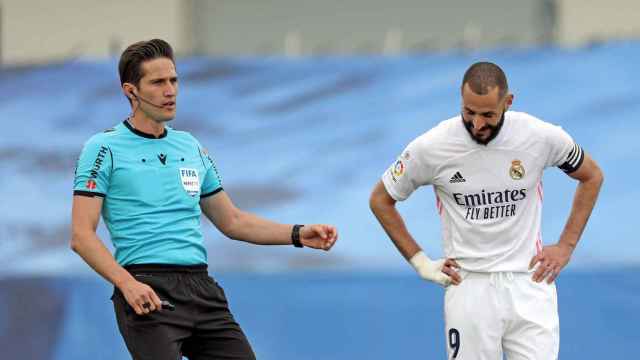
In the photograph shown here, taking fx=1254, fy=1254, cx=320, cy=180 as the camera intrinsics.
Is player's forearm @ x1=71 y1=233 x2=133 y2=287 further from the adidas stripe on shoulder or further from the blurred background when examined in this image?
the blurred background

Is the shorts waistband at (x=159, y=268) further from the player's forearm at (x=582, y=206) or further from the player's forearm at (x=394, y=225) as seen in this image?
the player's forearm at (x=582, y=206)

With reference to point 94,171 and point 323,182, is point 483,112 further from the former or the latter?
point 323,182

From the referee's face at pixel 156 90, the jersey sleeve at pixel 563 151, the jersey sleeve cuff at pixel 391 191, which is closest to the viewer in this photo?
the referee's face at pixel 156 90

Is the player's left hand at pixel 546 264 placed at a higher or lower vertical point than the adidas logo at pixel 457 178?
lower

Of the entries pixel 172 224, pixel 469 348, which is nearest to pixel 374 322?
pixel 469 348

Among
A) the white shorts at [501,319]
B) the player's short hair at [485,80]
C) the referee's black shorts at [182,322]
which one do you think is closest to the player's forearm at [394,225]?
the white shorts at [501,319]

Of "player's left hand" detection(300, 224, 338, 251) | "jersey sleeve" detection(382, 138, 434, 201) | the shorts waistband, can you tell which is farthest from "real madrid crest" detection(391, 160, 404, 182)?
the shorts waistband

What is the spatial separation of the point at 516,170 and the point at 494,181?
0.35ft

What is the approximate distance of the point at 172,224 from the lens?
483cm

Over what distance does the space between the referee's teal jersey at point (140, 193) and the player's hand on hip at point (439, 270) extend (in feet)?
3.74

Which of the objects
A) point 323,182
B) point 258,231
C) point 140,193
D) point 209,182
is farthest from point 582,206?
point 323,182

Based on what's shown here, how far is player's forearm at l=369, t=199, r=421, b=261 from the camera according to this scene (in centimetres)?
559

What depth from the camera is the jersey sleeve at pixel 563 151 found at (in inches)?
213

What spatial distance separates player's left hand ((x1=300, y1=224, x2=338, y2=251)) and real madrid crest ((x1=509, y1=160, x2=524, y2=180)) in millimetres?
880
